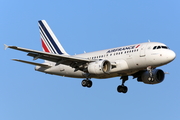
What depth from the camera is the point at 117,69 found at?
50.7m

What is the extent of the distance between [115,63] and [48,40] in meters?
14.6

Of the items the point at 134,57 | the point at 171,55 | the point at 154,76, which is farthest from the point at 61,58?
the point at 171,55

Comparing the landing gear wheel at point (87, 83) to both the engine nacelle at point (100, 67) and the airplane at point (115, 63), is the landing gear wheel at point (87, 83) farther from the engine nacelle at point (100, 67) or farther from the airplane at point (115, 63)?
Result: the engine nacelle at point (100, 67)

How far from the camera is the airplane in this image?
49.0 metres

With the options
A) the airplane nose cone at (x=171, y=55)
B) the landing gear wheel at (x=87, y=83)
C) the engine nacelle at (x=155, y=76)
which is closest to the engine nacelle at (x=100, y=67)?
the landing gear wheel at (x=87, y=83)

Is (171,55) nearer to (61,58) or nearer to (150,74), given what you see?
(150,74)

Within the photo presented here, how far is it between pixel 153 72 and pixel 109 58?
552cm

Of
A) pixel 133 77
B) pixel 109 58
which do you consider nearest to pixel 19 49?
pixel 109 58

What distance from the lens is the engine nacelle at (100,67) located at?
50.1 metres

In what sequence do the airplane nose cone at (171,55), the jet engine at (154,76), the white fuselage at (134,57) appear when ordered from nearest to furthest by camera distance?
1. the airplane nose cone at (171,55)
2. the white fuselage at (134,57)
3. the jet engine at (154,76)

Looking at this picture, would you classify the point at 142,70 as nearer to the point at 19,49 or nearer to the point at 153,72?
the point at 153,72

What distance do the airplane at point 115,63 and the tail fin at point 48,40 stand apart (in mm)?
4309

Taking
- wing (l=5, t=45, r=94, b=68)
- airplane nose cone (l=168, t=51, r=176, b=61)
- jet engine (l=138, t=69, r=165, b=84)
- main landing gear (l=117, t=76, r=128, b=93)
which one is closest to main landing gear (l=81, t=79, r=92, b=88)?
wing (l=5, t=45, r=94, b=68)

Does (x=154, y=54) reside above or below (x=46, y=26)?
below
